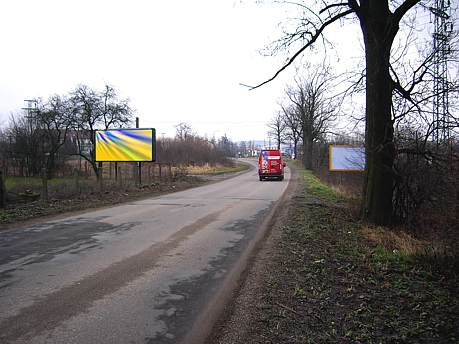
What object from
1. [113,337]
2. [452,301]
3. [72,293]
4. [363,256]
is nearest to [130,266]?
[72,293]

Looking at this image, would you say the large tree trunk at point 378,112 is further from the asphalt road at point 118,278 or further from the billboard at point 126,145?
the billboard at point 126,145

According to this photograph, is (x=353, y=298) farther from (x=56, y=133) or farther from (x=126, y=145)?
(x=56, y=133)

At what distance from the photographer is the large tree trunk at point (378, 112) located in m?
9.66

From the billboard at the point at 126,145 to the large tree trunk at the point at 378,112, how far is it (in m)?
17.8

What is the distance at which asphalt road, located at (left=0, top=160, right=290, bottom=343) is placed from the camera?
3.95 metres

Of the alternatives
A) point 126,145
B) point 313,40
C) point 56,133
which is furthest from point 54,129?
point 313,40

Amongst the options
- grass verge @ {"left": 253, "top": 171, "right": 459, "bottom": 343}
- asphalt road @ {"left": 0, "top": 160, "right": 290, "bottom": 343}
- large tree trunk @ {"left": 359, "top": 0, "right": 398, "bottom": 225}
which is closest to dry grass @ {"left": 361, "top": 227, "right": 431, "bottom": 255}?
grass verge @ {"left": 253, "top": 171, "right": 459, "bottom": 343}

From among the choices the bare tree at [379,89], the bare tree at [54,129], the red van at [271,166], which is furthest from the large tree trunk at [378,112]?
the bare tree at [54,129]

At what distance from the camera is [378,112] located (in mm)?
10000

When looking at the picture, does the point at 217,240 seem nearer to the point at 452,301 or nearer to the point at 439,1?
the point at 452,301

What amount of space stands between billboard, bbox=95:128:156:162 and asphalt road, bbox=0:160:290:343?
15.3 m

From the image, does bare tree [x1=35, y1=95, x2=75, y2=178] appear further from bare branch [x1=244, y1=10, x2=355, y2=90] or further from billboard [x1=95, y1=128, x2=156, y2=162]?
bare branch [x1=244, y1=10, x2=355, y2=90]

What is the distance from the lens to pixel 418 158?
10.5 metres

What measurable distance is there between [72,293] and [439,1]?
37.8 feet
